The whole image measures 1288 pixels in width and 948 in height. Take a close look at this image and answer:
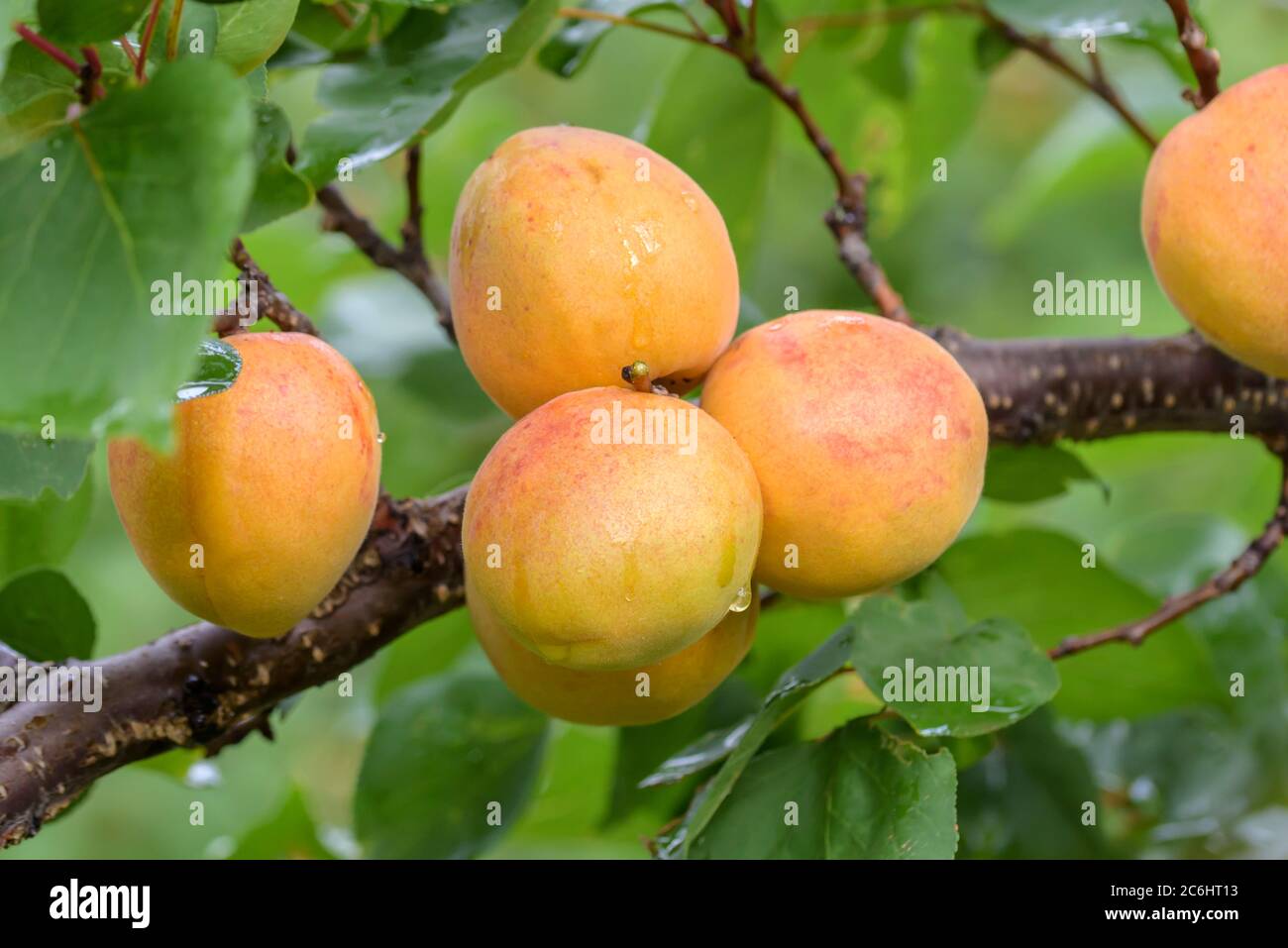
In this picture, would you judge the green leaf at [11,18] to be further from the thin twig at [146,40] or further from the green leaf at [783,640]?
the green leaf at [783,640]

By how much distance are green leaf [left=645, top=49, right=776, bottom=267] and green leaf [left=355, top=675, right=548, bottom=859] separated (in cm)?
48

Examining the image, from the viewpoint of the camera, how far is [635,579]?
58cm

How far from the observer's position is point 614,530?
0.58m

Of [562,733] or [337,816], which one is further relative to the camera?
[337,816]

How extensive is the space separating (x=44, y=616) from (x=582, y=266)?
46cm

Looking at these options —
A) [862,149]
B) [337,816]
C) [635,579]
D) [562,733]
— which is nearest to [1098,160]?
[862,149]

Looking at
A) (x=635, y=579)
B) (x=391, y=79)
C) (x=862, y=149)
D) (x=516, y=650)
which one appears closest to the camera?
(x=635, y=579)

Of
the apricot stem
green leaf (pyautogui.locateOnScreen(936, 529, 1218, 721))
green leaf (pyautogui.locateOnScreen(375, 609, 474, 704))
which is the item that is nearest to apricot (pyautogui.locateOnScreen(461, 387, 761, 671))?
the apricot stem

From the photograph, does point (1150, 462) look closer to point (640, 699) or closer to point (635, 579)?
point (640, 699)

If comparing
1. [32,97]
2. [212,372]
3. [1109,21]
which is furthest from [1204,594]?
[32,97]

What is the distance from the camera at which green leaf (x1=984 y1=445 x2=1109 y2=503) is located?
3.21ft

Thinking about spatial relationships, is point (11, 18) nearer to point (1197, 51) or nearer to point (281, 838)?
point (1197, 51)

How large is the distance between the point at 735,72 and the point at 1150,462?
0.80 metres

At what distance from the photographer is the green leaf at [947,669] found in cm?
72
